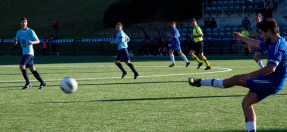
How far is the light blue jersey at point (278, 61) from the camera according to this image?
452cm

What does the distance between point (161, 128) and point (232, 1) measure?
3392cm

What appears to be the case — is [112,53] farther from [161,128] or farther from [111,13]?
[161,128]

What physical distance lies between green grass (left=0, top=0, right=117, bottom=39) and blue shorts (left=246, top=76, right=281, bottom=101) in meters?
42.4

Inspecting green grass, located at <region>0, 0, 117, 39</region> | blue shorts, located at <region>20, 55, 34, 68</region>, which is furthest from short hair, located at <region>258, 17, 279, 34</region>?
green grass, located at <region>0, 0, 117, 39</region>

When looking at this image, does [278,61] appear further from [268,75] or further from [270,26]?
[270,26]

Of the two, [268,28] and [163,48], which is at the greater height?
[268,28]

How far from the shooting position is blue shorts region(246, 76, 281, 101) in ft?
15.2

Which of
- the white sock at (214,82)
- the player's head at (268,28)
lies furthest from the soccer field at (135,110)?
the player's head at (268,28)

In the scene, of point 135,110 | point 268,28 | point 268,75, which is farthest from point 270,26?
point 135,110

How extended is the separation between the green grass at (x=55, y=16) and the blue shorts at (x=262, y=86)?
42367 mm

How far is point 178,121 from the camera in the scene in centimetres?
604

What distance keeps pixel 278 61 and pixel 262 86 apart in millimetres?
370

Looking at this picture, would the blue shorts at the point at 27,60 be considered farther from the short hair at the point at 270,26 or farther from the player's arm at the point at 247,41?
the short hair at the point at 270,26

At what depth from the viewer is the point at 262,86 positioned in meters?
4.65
